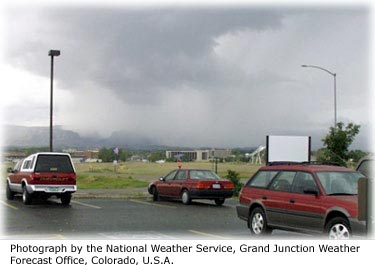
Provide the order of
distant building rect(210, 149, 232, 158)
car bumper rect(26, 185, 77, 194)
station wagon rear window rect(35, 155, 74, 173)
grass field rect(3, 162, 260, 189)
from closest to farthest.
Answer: car bumper rect(26, 185, 77, 194), station wagon rear window rect(35, 155, 74, 173), distant building rect(210, 149, 232, 158), grass field rect(3, 162, 260, 189)

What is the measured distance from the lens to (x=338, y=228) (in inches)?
410

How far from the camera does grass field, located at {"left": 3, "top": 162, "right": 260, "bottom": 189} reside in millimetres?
35319

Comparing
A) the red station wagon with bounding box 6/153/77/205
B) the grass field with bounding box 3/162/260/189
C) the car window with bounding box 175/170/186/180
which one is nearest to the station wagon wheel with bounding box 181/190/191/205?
the car window with bounding box 175/170/186/180

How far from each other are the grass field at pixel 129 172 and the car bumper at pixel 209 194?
10.1m

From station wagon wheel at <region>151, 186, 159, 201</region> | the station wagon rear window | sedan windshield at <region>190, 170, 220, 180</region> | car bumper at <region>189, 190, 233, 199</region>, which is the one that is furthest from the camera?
station wagon wheel at <region>151, 186, 159, 201</region>

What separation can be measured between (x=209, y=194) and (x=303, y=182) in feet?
32.9

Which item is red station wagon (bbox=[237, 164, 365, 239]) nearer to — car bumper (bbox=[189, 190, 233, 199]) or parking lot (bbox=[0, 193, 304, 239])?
parking lot (bbox=[0, 193, 304, 239])

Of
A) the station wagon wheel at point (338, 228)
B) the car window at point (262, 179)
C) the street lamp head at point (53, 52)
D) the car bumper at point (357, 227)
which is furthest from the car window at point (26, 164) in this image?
the car bumper at point (357, 227)

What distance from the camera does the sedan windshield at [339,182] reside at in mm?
11062

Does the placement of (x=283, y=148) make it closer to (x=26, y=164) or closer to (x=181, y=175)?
(x=181, y=175)

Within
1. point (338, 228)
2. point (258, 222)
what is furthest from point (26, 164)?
point (338, 228)

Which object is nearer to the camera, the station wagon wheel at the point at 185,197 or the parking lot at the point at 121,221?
the parking lot at the point at 121,221

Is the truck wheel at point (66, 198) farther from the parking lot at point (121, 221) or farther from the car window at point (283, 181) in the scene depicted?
the car window at point (283, 181)

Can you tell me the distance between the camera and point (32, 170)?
20.8 meters
